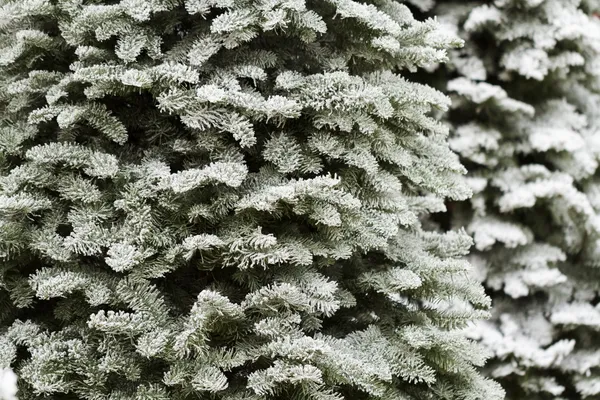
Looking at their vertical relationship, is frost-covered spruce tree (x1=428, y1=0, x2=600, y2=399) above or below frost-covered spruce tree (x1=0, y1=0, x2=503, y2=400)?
below

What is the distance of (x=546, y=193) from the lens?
14.1 feet

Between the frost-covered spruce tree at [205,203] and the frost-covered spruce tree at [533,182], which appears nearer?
the frost-covered spruce tree at [205,203]

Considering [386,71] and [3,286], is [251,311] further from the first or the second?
[386,71]

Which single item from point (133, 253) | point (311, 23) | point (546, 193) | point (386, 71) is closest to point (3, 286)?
point (133, 253)

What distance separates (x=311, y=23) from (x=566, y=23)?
→ 293 cm

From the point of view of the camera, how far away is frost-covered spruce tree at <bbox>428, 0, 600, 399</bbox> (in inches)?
171

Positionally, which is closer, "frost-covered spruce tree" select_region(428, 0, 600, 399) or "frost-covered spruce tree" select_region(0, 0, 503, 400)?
"frost-covered spruce tree" select_region(0, 0, 503, 400)

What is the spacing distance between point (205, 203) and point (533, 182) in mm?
3065

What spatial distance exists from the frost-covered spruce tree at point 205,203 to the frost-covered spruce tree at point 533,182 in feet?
7.59

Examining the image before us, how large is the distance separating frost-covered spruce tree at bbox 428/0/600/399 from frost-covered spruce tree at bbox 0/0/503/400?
2313mm

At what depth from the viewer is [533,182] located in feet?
14.5

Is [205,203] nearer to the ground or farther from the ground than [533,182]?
farther from the ground

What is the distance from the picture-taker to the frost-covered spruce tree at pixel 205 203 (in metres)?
1.86

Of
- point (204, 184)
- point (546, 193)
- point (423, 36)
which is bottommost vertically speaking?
point (546, 193)
